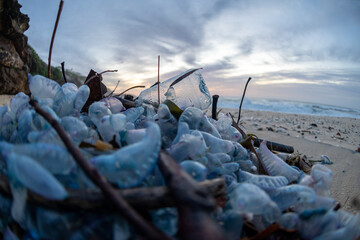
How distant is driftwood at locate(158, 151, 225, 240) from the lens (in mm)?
449

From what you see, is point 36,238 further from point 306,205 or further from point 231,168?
point 306,205

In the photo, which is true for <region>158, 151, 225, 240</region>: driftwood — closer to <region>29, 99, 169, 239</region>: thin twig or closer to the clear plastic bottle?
<region>29, 99, 169, 239</region>: thin twig

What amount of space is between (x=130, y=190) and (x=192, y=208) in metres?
0.16

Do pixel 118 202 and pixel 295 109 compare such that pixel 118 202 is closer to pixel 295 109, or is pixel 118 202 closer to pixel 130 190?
pixel 130 190

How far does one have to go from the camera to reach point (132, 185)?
0.58 metres

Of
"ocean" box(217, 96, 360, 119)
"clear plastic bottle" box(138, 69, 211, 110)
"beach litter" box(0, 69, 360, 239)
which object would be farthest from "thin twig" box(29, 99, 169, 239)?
"ocean" box(217, 96, 360, 119)

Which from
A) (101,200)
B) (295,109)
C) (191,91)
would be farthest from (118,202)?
(295,109)

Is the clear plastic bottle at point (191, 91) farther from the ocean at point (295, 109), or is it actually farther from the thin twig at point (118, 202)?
the ocean at point (295, 109)

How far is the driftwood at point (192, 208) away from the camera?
0.45 meters

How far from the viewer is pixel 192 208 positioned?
49 centimetres

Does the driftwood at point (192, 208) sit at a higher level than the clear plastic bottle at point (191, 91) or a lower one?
lower

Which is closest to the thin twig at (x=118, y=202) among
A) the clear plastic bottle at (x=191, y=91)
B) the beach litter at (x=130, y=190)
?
the beach litter at (x=130, y=190)

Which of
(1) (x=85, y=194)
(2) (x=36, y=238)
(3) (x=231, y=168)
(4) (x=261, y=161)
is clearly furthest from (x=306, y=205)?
(2) (x=36, y=238)

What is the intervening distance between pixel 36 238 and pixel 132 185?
0.90 ft
